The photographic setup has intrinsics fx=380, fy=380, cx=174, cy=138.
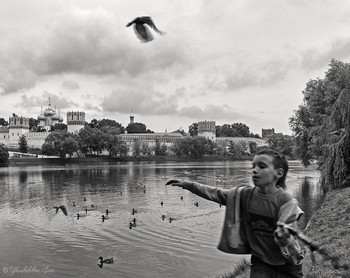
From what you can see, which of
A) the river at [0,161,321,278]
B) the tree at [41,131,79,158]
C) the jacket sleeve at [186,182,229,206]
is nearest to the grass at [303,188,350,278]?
the jacket sleeve at [186,182,229,206]

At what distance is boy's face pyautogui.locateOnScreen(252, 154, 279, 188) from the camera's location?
12.6 ft

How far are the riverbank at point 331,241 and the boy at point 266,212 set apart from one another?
63 cm

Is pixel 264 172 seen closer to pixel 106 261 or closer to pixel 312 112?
pixel 106 261

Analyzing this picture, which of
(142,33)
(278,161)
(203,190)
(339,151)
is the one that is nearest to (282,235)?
(278,161)

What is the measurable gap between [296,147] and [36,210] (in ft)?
92.8

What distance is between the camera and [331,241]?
35.0 feet

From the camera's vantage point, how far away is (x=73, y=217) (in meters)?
25.5

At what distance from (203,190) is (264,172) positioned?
25.9 inches

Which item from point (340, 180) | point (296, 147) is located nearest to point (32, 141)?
point (296, 147)

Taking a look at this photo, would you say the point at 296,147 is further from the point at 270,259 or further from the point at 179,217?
the point at 270,259

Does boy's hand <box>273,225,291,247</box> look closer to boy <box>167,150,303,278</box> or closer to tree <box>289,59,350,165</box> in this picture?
boy <box>167,150,303,278</box>

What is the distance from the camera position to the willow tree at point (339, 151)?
2230cm

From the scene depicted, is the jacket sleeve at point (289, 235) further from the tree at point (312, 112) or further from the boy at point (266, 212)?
the tree at point (312, 112)

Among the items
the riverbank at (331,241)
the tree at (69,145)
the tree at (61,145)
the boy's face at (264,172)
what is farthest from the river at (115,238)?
the tree at (61,145)
